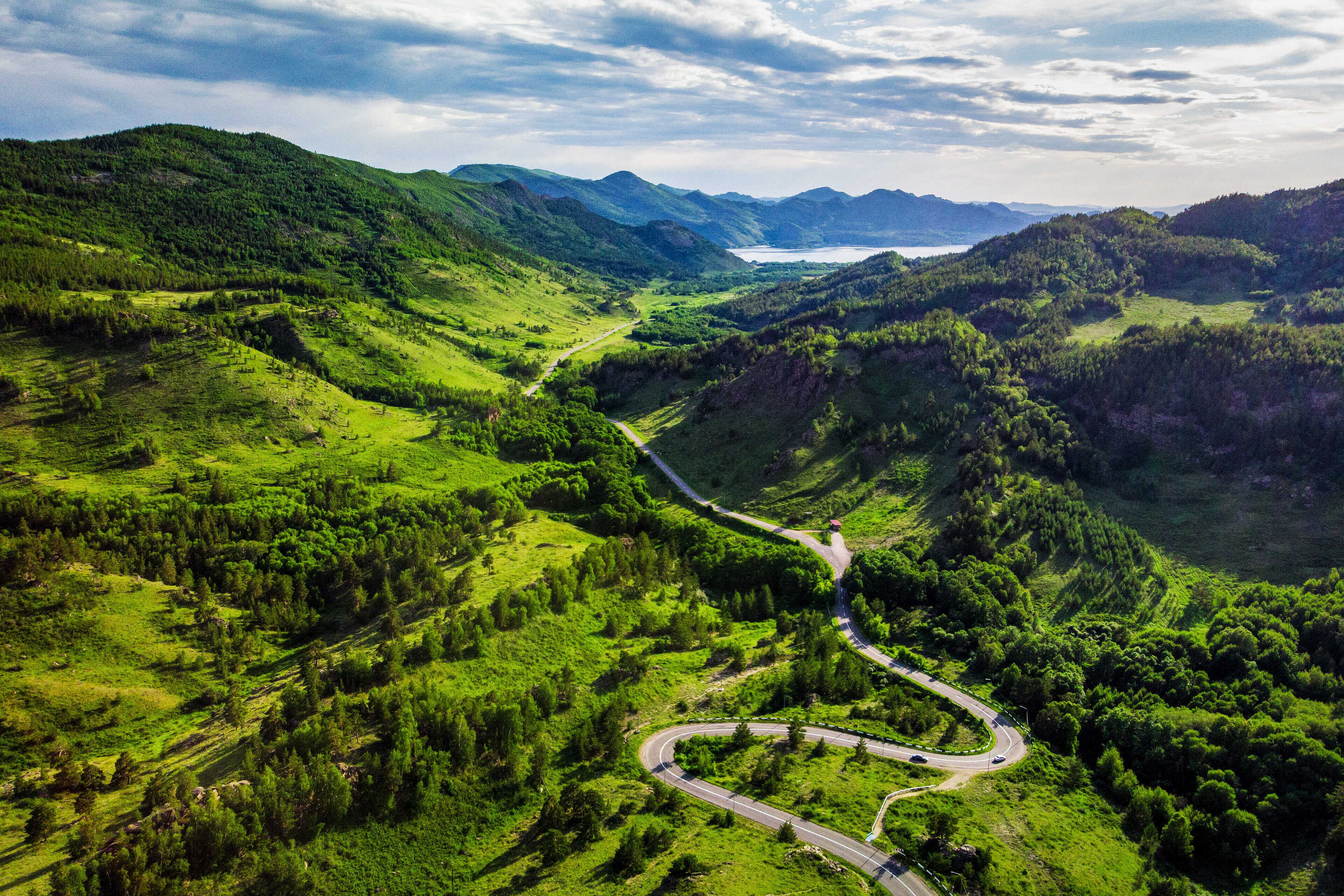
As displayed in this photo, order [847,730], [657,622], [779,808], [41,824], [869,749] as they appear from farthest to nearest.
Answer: [657,622]
[847,730]
[869,749]
[779,808]
[41,824]

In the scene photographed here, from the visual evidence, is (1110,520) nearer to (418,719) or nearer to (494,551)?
(494,551)

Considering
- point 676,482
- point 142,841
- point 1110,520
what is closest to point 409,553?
point 142,841

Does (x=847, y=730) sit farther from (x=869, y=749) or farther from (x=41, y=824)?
(x=41, y=824)

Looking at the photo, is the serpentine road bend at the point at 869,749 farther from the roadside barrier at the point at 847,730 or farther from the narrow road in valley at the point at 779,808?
the roadside barrier at the point at 847,730

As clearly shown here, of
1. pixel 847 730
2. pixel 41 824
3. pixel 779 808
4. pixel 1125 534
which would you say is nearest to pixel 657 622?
pixel 847 730

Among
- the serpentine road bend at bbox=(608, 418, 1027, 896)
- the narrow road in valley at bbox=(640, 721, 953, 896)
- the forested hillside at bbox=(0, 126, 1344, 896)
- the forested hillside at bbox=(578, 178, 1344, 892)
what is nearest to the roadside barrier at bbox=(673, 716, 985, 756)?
the serpentine road bend at bbox=(608, 418, 1027, 896)

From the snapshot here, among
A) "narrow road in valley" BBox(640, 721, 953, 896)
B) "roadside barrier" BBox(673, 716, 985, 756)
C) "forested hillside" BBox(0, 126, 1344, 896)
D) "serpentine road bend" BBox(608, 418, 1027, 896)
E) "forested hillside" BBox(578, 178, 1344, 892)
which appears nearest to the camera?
"narrow road in valley" BBox(640, 721, 953, 896)

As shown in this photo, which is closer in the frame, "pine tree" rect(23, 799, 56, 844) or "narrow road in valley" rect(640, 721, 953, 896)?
"narrow road in valley" rect(640, 721, 953, 896)

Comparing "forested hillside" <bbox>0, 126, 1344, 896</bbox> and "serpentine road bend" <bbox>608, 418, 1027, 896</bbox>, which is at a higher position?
"forested hillside" <bbox>0, 126, 1344, 896</bbox>

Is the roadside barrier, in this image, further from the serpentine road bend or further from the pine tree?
the pine tree
